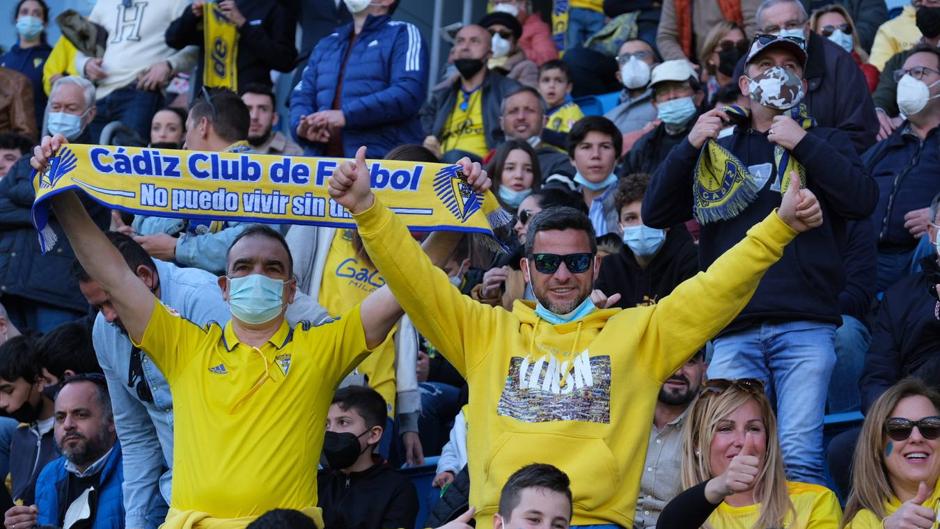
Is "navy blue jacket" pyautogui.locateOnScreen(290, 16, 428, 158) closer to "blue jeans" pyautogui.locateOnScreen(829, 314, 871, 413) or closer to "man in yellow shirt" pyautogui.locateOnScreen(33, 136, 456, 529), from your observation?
"blue jeans" pyautogui.locateOnScreen(829, 314, 871, 413)

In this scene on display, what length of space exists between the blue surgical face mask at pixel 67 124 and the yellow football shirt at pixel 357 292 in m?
3.58

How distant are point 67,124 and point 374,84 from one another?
223 cm

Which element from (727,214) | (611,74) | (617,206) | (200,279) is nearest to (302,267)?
(200,279)

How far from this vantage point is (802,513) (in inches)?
236

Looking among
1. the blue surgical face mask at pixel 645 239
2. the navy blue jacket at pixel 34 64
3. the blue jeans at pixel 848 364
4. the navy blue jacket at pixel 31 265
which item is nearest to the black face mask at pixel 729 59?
the blue surgical face mask at pixel 645 239

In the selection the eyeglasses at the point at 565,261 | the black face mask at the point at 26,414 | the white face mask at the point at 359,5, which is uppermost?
the white face mask at the point at 359,5

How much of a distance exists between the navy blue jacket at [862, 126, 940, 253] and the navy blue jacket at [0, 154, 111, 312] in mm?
4895

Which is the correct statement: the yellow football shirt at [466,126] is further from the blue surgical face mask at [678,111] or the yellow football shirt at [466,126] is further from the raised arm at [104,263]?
the raised arm at [104,263]

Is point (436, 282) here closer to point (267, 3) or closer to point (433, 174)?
point (433, 174)

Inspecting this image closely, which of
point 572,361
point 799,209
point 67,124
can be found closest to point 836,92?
point 799,209

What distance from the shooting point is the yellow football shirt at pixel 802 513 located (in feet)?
19.5

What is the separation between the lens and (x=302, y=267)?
8344 millimetres

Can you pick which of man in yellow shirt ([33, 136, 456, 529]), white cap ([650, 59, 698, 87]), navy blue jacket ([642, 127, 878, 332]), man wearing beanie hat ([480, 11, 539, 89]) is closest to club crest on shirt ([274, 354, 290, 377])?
man in yellow shirt ([33, 136, 456, 529])

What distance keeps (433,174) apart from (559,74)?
611cm
